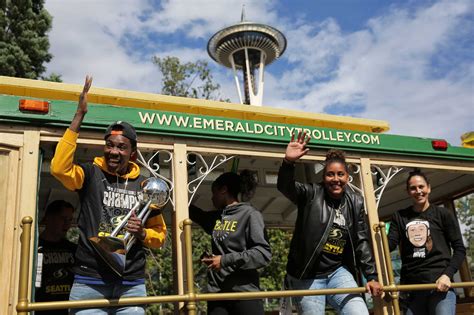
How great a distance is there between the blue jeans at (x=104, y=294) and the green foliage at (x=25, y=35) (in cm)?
1701

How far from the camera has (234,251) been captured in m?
3.38

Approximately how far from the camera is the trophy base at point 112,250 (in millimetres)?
2648

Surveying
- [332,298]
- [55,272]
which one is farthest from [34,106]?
[332,298]

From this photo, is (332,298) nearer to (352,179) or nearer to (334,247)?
(334,247)

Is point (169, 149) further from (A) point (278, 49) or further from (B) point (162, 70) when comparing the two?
(A) point (278, 49)

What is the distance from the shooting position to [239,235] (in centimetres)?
341

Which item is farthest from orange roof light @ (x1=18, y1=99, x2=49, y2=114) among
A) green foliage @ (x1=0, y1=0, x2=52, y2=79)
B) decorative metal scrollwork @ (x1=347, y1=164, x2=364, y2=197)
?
green foliage @ (x1=0, y1=0, x2=52, y2=79)

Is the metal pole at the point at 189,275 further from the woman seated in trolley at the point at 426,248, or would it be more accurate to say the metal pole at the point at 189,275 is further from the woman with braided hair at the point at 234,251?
the woman seated in trolley at the point at 426,248

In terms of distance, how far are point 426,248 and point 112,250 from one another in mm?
2622

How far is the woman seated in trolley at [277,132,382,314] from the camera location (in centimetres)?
344

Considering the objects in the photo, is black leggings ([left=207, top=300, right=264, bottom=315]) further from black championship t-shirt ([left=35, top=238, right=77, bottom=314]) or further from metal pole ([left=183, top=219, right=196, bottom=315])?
black championship t-shirt ([left=35, top=238, right=77, bottom=314])

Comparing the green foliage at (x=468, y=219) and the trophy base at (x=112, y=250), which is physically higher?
the green foliage at (x=468, y=219)

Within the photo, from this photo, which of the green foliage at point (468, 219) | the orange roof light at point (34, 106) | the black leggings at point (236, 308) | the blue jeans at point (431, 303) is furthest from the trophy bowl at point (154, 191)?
the green foliage at point (468, 219)

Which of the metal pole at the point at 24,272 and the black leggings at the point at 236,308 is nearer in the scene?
the metal pole at the point at 24,272
